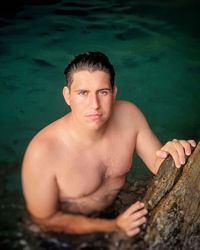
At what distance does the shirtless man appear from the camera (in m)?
2.63

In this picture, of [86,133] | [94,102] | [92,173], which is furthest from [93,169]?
[94,102]

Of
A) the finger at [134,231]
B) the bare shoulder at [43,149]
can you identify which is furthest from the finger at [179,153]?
the bare shoulder at [43,149]

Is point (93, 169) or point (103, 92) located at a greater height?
point (103, 92)

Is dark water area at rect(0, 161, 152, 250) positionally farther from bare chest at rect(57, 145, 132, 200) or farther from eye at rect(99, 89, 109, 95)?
eye at rect(99, 89, 109, 95)

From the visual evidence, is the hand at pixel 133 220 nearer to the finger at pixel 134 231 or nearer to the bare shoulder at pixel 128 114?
the finger at pixel 134 231

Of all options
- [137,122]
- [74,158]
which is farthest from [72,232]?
[137,122]

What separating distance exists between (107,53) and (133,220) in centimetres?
439

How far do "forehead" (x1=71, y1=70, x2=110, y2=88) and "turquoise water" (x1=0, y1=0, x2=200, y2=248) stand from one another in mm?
1821

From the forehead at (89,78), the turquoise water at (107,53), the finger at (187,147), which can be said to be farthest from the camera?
the turquoise water at (107,53)

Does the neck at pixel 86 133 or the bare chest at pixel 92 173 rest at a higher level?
the neck at pixel 86 133

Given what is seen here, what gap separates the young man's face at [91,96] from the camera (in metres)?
2.62

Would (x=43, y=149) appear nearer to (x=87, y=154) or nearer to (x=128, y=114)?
(x=87, y=154)

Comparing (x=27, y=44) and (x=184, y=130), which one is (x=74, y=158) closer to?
(x=184, y=130)

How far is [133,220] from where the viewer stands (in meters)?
2.44
